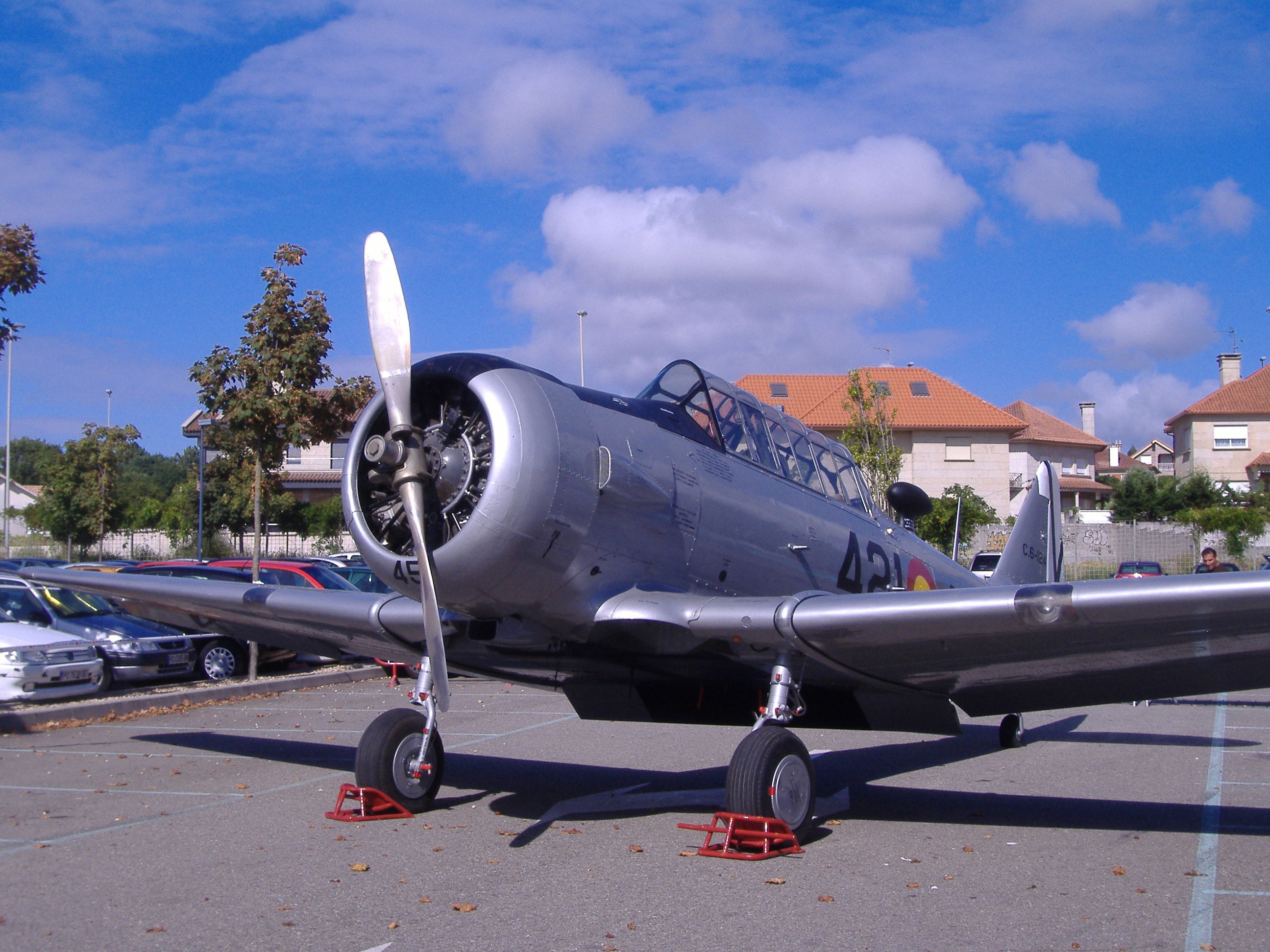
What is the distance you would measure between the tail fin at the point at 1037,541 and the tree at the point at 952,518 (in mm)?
22710

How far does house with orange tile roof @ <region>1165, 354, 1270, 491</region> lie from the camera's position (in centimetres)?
6103

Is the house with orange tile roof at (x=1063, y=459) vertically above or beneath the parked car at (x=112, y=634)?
above

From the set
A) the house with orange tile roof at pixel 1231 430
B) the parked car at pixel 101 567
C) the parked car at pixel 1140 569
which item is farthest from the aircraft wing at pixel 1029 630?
the house with orange tile roof at pixel 1231 430

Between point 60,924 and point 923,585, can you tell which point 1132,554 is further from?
point 60,924

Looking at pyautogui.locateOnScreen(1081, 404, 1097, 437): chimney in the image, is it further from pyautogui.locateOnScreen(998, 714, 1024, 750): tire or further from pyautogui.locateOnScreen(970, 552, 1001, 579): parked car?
pyautogui.locateOnScreen(998, 714, 1024, 750): tire

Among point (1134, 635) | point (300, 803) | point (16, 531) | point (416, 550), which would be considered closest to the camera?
point (416, 550)

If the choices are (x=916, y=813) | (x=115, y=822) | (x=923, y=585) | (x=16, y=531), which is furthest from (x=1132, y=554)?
(x=16, y=531)

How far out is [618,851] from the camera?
19.9 feet

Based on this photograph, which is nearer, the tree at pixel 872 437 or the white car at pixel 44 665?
the white car at pixel 44 665

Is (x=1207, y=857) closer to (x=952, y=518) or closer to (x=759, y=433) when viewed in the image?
(x=759, y=433)

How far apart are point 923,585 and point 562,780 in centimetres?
381

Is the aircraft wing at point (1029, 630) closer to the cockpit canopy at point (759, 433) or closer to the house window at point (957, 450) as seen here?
the cockpit canopy at point (759, 433)

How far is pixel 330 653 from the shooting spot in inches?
369

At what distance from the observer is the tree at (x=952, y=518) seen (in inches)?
1539
